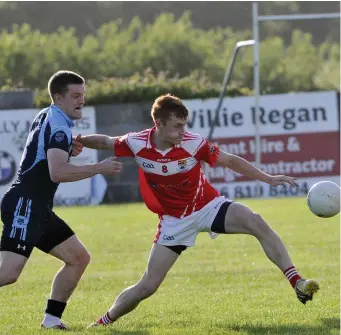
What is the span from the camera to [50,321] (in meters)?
8.33

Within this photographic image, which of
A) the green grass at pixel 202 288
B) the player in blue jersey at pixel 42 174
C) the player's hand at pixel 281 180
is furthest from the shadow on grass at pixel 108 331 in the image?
the player's hand at pixel 281 180

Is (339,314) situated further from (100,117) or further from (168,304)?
(100,117)

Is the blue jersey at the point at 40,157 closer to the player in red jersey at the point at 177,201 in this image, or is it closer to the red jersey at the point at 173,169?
the player in red jersey at the point at 177,201

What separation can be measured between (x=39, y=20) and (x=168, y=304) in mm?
58890

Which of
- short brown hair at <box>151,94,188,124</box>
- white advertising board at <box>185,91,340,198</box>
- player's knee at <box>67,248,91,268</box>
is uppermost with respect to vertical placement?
short brown hair at <box>151,94,188,124</box>

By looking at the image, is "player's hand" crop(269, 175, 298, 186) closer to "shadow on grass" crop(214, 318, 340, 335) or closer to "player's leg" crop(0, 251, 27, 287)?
"shadow on grass" crop(214, 318, 340, 335)

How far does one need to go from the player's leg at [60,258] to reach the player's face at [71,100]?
89 centimetres

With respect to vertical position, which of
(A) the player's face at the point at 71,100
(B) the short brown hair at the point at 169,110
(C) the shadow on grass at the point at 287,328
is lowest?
(C) the shadow on grass at the point at 287,328

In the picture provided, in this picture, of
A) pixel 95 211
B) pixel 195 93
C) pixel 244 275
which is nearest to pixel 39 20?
pixel 195 93

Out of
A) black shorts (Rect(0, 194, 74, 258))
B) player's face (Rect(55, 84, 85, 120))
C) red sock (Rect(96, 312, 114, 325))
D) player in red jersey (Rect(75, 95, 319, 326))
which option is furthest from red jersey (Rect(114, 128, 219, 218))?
red sock (Rect(96, 312, 114, 325))

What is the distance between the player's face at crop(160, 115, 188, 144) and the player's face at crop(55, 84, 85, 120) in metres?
0.67

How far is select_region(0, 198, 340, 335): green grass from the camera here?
828cm

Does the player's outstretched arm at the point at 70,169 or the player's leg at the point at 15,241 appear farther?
the player's leg at the point at 15,241

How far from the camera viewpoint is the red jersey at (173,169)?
8281mm
